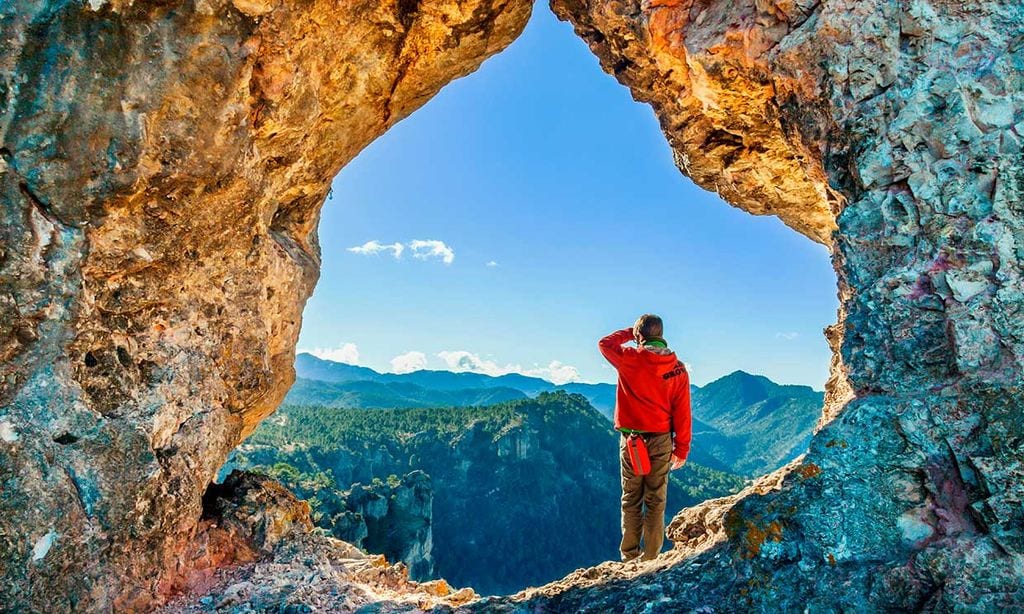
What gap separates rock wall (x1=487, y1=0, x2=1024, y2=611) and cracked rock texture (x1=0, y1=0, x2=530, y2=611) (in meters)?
4.45

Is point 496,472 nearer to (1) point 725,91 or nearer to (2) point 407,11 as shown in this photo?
(2) point 407,11

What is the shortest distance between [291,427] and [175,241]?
102689 mm

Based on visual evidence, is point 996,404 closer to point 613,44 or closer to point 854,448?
point 854,448

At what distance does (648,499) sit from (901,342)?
395cm

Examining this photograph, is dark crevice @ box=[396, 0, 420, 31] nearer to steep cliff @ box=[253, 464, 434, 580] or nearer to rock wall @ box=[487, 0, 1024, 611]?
rock wall @ box=[487, 0, 1024, 611]

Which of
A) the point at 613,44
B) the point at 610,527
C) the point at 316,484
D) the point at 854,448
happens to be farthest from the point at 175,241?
the point at 610,527

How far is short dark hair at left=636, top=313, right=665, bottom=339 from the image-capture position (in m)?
7.61

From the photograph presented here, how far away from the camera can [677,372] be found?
7.63m

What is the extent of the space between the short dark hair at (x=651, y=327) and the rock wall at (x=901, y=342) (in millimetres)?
2283

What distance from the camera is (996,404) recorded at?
4.45m

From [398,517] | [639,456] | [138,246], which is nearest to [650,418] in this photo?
[639,456]

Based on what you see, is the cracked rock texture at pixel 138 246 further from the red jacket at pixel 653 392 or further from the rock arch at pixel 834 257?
the red jacket at pixel 653 392

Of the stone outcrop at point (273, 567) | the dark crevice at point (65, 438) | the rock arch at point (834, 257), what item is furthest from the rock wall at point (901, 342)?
the dark crevice at point (65, 438)

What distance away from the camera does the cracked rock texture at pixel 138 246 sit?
500cm
